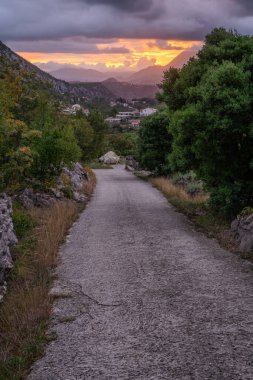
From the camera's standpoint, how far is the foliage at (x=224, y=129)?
42.7ft

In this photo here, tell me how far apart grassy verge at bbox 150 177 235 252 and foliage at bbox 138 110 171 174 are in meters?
11.8

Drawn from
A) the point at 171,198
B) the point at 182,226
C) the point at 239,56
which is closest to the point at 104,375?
the point at 182,226

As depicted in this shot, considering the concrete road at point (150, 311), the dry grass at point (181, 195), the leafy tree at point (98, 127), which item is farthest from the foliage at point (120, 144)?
the concrete road at point (150, 311)

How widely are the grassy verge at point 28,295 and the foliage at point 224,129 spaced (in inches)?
191

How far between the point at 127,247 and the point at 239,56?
7.57 meters

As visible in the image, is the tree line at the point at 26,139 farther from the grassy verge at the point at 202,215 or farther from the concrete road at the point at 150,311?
the grassy verge at the point at 202,215

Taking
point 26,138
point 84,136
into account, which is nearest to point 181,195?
point 26,138

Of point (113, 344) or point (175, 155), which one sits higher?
point (175, 155)

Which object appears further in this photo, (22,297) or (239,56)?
(239,56)

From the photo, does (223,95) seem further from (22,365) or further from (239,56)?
(22,365)

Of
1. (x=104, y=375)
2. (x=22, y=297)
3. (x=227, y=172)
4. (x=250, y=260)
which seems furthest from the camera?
(x=227, y=172)

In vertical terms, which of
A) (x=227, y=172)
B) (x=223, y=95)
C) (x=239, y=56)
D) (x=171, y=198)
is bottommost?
(x=171, y=198)

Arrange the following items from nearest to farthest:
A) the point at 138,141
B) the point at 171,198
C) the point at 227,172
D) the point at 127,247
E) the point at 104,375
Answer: the point at 104,375 → the point at 127,247 → the point at 227,172 → the point at 171,198 → the point at 138,141

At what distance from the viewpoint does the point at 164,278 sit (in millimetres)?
9383
